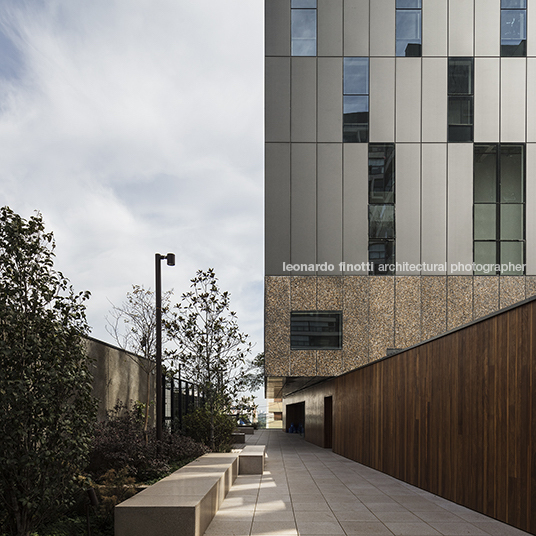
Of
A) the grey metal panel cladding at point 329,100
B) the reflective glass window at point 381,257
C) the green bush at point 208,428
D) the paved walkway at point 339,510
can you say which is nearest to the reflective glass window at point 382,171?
the grey metal panel cladding at point 329,100

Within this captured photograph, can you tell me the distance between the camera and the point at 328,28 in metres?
20.5

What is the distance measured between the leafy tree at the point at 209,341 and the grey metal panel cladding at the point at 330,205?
4950mm

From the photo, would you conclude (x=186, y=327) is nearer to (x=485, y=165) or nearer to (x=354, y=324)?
(x=354, y=324)

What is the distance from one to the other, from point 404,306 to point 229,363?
708 cm

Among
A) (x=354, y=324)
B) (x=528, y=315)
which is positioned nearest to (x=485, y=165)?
(x=354, y=324)

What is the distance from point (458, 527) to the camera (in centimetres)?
731

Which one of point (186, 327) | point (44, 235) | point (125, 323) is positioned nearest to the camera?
point (44, 235)

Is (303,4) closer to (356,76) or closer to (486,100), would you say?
(356,76)

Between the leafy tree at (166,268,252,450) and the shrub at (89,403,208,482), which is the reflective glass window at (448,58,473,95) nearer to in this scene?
the leafy tree at (166,268,252,450)

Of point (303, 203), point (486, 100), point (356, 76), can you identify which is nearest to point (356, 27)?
point (356, 76)

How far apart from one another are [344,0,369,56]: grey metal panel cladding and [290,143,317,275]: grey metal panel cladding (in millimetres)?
4054

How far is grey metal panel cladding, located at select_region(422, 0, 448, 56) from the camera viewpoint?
803 inches

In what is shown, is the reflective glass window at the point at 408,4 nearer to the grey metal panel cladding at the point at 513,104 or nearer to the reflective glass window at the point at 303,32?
the reflective glass window at the point at 303,32

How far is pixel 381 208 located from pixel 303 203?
2901 millimetres
